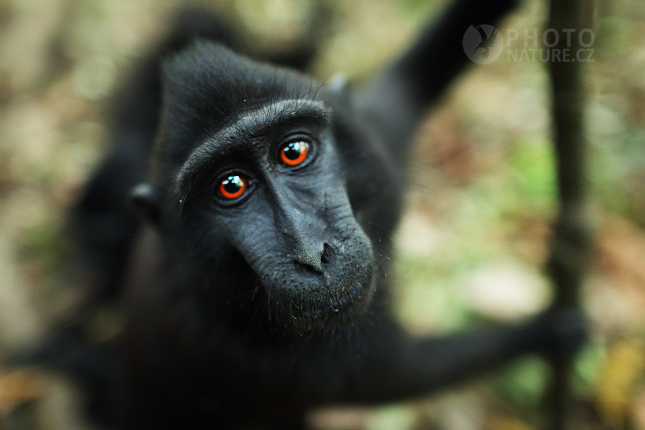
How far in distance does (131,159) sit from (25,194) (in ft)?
11.4

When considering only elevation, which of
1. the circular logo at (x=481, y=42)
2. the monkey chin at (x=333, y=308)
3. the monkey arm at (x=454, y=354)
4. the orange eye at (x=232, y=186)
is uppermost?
the circular logo at (x=481, y=42)

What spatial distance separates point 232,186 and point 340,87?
96 centimetres

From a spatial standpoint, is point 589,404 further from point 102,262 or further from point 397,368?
point 102,262

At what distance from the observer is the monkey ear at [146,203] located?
272 cm

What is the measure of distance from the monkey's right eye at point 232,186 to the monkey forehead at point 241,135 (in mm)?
148

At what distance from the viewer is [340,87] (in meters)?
2.99

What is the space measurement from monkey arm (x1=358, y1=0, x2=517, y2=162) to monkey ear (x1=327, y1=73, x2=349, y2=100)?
1.62ft

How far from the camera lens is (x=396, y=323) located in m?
3.36

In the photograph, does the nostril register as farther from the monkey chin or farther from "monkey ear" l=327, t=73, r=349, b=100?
"monkey ear" l=327, t=73, r=349, b=100

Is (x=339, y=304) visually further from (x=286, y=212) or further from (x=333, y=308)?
(x=286, y=212)

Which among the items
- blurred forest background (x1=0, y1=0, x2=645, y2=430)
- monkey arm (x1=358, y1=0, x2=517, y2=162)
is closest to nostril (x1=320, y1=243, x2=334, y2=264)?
blurred forest background (x1=0, y1=0, x2=645, y2=430)

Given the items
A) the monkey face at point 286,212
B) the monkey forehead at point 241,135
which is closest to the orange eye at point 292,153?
the monkey face at point 286,212

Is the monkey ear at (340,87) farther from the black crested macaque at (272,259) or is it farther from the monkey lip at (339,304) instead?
the monkey lip at (339,304)

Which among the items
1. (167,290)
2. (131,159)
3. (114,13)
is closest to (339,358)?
(167,290)
